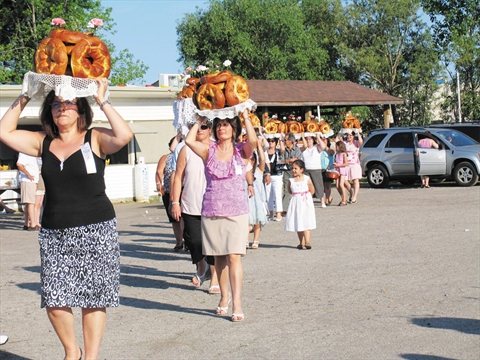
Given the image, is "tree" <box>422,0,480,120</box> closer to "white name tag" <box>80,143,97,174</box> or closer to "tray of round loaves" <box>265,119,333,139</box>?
"tray of round loaves" <box>265,119,333,139</box>

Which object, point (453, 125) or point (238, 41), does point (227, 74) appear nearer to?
point (453, 125)

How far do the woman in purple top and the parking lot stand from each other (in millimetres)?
597

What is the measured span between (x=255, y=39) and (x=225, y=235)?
48.3m

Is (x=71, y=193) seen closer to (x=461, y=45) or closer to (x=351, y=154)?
(x=351, y=154)

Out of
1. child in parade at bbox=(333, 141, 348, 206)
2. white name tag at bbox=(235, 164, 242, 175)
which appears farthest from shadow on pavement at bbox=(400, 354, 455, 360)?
child in parade at bbox=(333, 141, 348, 206)

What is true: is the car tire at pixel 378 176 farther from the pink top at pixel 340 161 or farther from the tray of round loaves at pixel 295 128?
the pink top at pixel 340 161

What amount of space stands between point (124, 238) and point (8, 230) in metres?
4.22

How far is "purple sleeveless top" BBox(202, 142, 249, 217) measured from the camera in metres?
7.74

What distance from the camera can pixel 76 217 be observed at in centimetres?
508

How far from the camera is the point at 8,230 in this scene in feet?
61.3

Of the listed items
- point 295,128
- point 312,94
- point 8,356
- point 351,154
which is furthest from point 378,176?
point 8,356

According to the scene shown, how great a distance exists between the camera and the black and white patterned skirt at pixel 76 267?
16.7ft

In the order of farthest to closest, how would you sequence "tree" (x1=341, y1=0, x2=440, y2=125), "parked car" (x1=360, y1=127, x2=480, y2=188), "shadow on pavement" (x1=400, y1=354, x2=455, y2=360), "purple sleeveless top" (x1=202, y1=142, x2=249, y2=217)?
"tree" (x1=341, y1=0, x2=440, y2=125)
"parked car" (x1=360, y1=127, x2=480, y2=188)
"purple sleeveless top" (x1=202, y1=142, x2=249, y2=217)
"shadow on pavement" (x1=400, y1=354, x2=455, y2=360)

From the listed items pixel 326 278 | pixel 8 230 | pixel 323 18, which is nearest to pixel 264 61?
pixel 323 18
